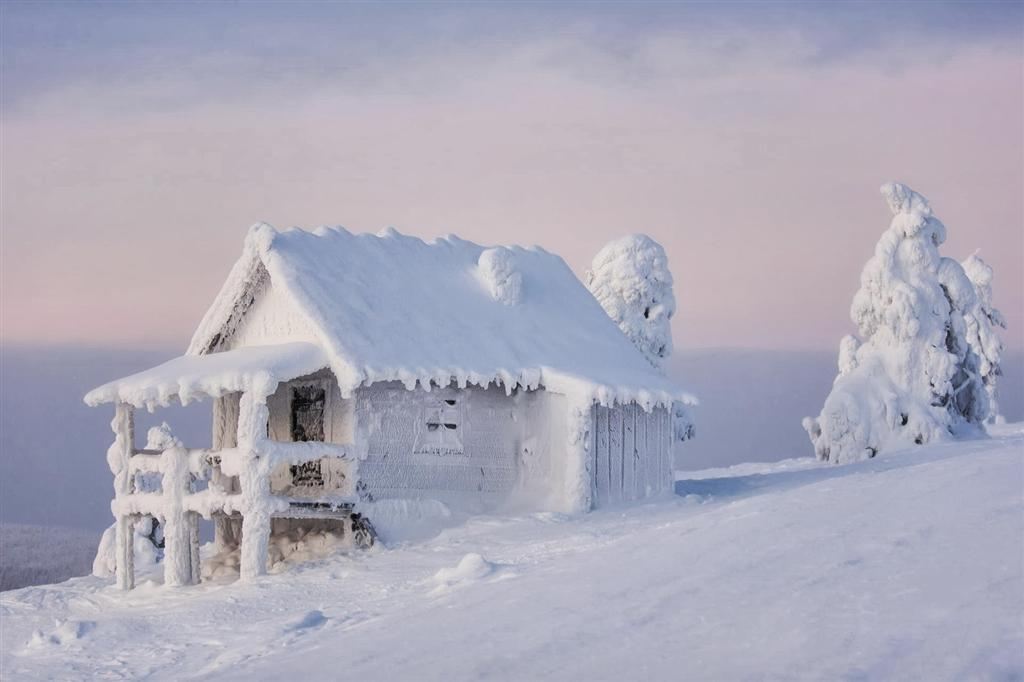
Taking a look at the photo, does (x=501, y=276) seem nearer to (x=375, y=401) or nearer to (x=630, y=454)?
(x=630, y=454)

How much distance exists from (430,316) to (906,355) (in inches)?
720

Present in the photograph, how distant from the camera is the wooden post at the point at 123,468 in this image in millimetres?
23047

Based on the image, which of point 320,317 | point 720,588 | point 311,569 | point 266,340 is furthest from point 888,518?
point 266,340

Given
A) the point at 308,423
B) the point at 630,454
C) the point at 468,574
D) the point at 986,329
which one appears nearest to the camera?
the point at 468,574

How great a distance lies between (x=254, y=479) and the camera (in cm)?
2102

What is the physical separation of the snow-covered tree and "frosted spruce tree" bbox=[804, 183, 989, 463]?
35.3 ft

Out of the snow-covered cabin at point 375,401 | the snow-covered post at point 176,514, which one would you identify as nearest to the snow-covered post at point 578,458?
the snow-covered cabin at point 375,401

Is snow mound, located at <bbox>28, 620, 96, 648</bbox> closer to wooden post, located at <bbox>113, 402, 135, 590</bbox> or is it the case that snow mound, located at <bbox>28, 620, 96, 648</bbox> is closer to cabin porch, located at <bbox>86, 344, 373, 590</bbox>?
cabin porch, located at <bbox>86, 344, 373, 590</bbox>

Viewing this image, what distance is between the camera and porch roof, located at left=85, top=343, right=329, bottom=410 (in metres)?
21.1

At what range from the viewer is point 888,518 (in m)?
15.7

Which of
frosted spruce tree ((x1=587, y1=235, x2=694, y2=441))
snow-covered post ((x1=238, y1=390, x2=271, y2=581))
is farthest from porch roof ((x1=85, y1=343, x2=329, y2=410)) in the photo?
frosted spruce tree ((x1=587, y1=235, x2=694, y2=441))

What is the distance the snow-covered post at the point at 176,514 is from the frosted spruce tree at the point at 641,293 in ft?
55.7

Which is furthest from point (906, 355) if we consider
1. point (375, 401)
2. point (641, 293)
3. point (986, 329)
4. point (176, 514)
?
point (176, 514)

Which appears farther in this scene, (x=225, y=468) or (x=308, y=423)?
(x=308, y=423)
